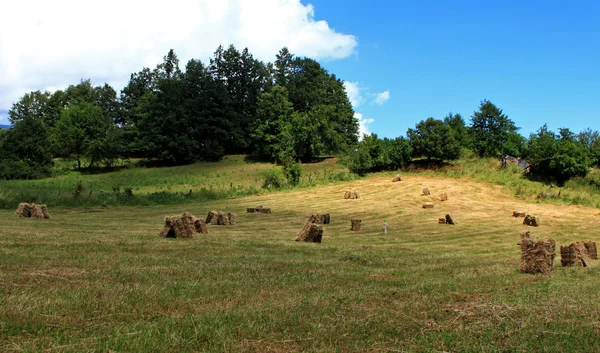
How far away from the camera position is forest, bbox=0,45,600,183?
2015 inches

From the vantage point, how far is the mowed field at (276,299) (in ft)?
17.1

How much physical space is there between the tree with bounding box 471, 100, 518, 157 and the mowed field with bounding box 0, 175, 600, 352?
136 feet

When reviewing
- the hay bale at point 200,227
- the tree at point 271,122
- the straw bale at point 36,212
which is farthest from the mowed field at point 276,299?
the tree at point 271,122

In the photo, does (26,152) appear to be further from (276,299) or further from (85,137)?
(276,299)

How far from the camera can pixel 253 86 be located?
90500 mm

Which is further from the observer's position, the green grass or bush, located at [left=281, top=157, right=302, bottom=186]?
bush, located at [left=281, top=157, right=302, bottom=186]

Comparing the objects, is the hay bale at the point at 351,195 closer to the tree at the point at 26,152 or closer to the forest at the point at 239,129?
the forest at the point at 239,129

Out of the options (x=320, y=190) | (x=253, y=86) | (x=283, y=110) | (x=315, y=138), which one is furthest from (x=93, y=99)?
(x=320, y=190)

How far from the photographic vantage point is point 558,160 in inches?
1657

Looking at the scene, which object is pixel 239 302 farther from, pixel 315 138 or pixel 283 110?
pixel 283 110

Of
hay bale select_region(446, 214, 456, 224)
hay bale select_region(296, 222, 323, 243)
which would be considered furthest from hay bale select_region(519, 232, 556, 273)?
hay bale select_region(446, 214, 456, 224)

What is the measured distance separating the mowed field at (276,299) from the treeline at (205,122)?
50987 millimetres

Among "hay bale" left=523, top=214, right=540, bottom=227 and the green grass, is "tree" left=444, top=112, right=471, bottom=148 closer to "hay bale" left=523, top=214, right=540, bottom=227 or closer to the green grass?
the green grass

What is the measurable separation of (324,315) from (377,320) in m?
0.71
